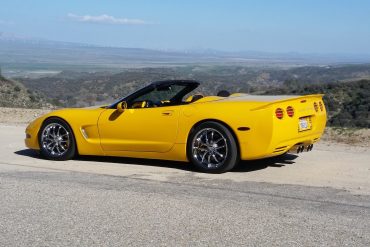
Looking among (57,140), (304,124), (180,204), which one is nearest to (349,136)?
(304,124)

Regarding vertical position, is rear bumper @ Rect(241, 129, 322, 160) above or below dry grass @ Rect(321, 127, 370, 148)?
above

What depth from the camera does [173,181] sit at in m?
6.95

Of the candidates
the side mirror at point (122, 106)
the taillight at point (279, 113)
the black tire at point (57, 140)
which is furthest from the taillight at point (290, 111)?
the black tire at point (57, 140)

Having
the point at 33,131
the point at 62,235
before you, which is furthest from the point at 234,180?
the point at 33,131

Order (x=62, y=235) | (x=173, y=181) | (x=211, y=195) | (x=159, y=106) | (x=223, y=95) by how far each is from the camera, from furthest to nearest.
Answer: (x=223, y=95) → (x=159, y=106) → (x=173, y=181) → (x=211, y=195) → (x=62, y=235)

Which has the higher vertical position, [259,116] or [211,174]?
[259,116]

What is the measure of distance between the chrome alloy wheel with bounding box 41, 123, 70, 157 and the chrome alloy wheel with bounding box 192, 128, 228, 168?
209 centimetres

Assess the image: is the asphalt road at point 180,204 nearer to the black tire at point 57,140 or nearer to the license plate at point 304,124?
the black tire at point 57,140

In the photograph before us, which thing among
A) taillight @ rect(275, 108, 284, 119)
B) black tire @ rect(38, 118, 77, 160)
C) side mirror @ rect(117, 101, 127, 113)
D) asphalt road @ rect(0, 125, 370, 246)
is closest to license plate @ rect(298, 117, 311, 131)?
taillight @ rect(275, 108, 284, 119)

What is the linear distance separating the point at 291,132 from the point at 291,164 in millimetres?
911

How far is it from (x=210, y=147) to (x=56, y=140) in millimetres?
2469

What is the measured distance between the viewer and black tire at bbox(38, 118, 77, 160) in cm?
847

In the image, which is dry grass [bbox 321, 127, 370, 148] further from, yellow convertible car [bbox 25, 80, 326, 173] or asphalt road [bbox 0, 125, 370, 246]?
yellow convertible car [bbox 25, 80, 326, 173]

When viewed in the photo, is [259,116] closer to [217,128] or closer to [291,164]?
[217,128]
